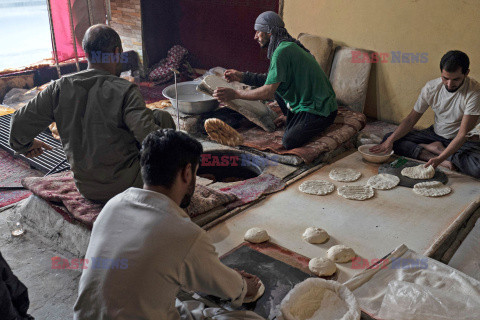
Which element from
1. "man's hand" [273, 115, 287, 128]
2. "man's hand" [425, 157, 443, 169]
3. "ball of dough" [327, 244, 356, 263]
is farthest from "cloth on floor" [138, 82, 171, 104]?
"ball of dough" [327, 244, 356, 263]

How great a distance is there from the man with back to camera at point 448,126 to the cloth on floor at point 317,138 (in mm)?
403

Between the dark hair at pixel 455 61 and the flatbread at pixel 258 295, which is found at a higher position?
the dark hair at pixel 455 61

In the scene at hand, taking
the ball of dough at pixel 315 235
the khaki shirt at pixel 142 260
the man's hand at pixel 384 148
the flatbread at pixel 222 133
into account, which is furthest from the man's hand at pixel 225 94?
the khaki shirt at pixel 142 260

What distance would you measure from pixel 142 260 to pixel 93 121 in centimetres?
154

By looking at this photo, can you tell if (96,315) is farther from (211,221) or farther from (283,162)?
(283,162)

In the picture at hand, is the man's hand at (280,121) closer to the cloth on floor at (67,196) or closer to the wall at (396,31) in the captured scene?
the wall at (396,31)

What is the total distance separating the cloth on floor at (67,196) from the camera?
320cm

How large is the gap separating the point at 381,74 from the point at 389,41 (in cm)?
43

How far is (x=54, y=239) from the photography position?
3.44 meters

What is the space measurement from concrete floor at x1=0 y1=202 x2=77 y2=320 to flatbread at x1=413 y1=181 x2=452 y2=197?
290 centimetres

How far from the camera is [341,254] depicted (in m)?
2.98

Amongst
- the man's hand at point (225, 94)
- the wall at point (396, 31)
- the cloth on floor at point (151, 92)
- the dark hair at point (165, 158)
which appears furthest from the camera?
the cloth on floor at point (151, 92)

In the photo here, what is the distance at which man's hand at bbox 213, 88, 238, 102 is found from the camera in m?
4.75

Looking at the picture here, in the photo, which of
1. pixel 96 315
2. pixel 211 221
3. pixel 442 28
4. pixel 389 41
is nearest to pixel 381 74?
pixel 389 41
